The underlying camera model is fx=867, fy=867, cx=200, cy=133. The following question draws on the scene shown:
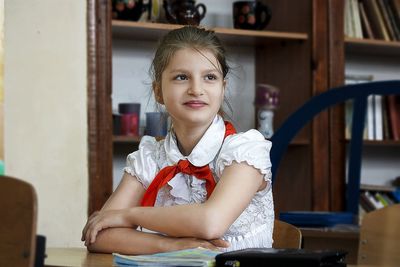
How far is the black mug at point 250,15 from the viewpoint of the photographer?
3.75 meters

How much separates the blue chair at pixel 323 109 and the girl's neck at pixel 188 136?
1.32m

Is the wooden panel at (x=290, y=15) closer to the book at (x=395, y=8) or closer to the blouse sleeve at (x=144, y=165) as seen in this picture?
the book at (x=395, y=8)

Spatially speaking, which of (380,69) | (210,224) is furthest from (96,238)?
(380,69)

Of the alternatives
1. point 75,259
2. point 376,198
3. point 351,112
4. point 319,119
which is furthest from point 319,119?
point 75,259

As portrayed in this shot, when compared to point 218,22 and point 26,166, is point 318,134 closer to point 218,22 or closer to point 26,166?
point 218,22

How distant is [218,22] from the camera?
13.3 feet

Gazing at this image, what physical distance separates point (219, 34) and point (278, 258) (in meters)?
2.50

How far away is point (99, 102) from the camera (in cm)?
332

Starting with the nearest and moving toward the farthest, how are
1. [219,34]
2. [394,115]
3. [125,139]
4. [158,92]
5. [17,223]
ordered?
[17,223]
[158,92]
[125,139]
[219,34]
[394,115]

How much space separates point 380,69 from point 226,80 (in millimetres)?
2547

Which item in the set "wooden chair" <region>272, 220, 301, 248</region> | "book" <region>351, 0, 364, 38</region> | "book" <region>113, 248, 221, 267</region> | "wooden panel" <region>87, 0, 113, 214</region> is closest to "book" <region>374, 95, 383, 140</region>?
"book" <region>351, 0, 364, 38</region>

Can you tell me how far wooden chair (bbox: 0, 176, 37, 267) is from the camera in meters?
1.17

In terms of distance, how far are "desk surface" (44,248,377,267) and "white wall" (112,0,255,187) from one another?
2.02 metres

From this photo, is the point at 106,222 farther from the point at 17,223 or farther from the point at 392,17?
the point at 392,17
